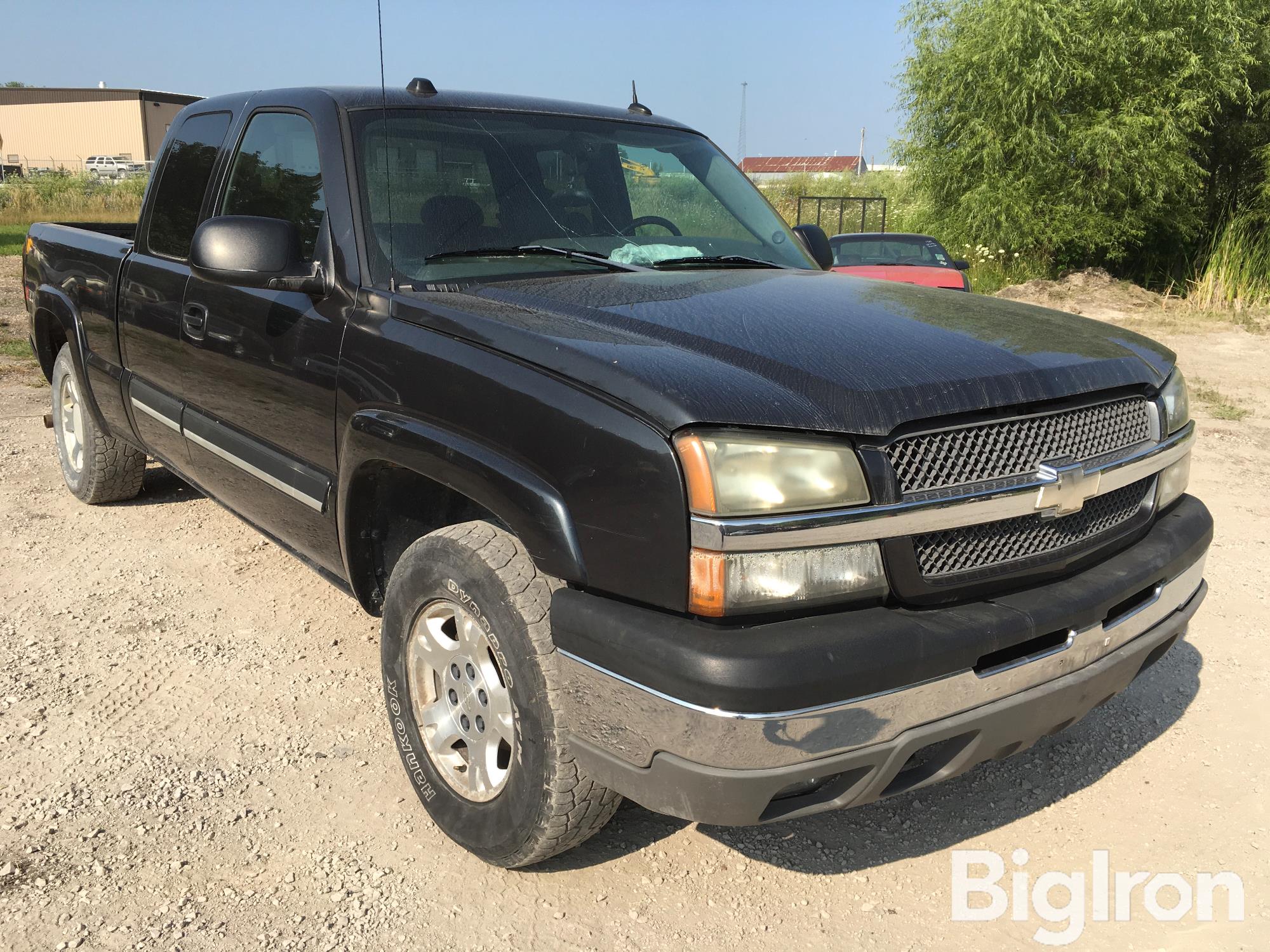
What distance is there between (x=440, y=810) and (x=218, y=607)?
1.99m

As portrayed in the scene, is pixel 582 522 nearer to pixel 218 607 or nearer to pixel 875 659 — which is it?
pixel 875 659

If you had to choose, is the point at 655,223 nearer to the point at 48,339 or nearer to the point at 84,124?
the point at 48,339

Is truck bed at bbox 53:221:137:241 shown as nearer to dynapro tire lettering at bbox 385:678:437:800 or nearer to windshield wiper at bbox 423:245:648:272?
windshield wiper at bbox 423:245:648:272

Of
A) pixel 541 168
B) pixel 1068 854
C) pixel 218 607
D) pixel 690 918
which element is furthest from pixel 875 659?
pixel 218 607

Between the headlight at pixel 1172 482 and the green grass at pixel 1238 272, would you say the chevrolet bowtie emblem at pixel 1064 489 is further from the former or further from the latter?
the green grass at pixel 1238 272

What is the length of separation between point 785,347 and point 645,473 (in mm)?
513

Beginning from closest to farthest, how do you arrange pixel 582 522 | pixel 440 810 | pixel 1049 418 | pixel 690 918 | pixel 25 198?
1. pixel 582 522
2. pixel 1049 418
3. pixel 690 918
4. pixel 440 810
5. pixel 25 198

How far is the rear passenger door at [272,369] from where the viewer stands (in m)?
3.04

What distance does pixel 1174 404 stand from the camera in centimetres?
279

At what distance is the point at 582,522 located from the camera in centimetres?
213

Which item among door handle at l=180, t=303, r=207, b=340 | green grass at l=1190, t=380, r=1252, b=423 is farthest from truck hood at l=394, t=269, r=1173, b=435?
green grass at l=1190, t=380, r=1252, b=423

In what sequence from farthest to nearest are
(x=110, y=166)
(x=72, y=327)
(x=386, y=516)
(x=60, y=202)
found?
(x=110, y=166), (x=60, y=202), (x=72, y=327), (x=386, y=516)

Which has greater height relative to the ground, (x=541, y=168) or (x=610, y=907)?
(x=541, y=168)

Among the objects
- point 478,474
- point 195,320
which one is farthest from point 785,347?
point 195,320
